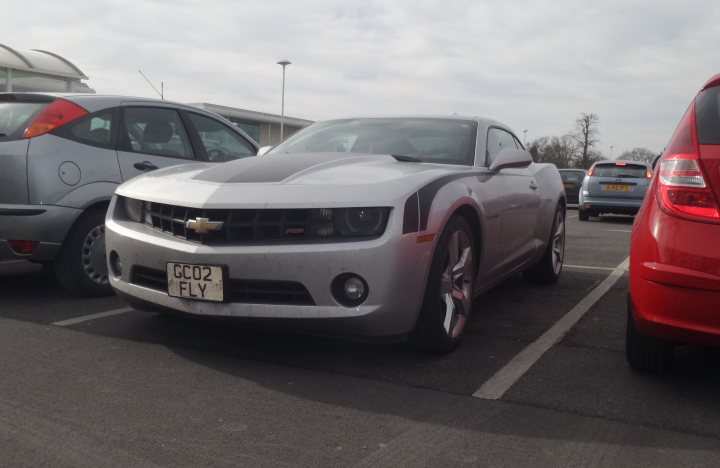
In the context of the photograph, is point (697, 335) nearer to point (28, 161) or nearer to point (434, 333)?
point (434, 333)

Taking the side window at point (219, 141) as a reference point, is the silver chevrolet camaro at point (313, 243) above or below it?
below

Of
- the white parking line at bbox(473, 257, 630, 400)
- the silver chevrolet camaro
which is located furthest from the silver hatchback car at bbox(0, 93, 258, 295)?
the white parking line at bbox(473, 257, 630, 400)

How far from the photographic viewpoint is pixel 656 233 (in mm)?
3062

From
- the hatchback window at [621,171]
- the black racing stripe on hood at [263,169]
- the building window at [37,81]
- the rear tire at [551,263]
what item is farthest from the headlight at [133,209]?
the hatchback window at [621,171]

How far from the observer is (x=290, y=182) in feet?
11.6

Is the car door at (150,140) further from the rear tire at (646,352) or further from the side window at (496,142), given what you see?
the rear tire at (646,352)

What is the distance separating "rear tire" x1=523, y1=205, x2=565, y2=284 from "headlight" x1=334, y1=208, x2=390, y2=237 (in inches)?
120

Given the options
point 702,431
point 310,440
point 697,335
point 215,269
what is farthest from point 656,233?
point 215,269

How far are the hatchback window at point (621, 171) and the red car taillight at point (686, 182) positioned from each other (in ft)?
45.8

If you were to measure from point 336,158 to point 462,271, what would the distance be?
3.03ft

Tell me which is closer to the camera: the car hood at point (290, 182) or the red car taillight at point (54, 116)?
the car hood at point (290, 182)

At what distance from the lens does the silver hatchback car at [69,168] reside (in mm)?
4656

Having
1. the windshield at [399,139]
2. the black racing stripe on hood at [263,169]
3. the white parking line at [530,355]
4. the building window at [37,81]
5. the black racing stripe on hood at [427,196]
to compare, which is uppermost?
the building window at [37,81]

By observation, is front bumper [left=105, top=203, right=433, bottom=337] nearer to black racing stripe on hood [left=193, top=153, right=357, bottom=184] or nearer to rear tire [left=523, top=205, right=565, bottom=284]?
black racing stripe on hood [left=193, top=153, right=357, bottom=184]
